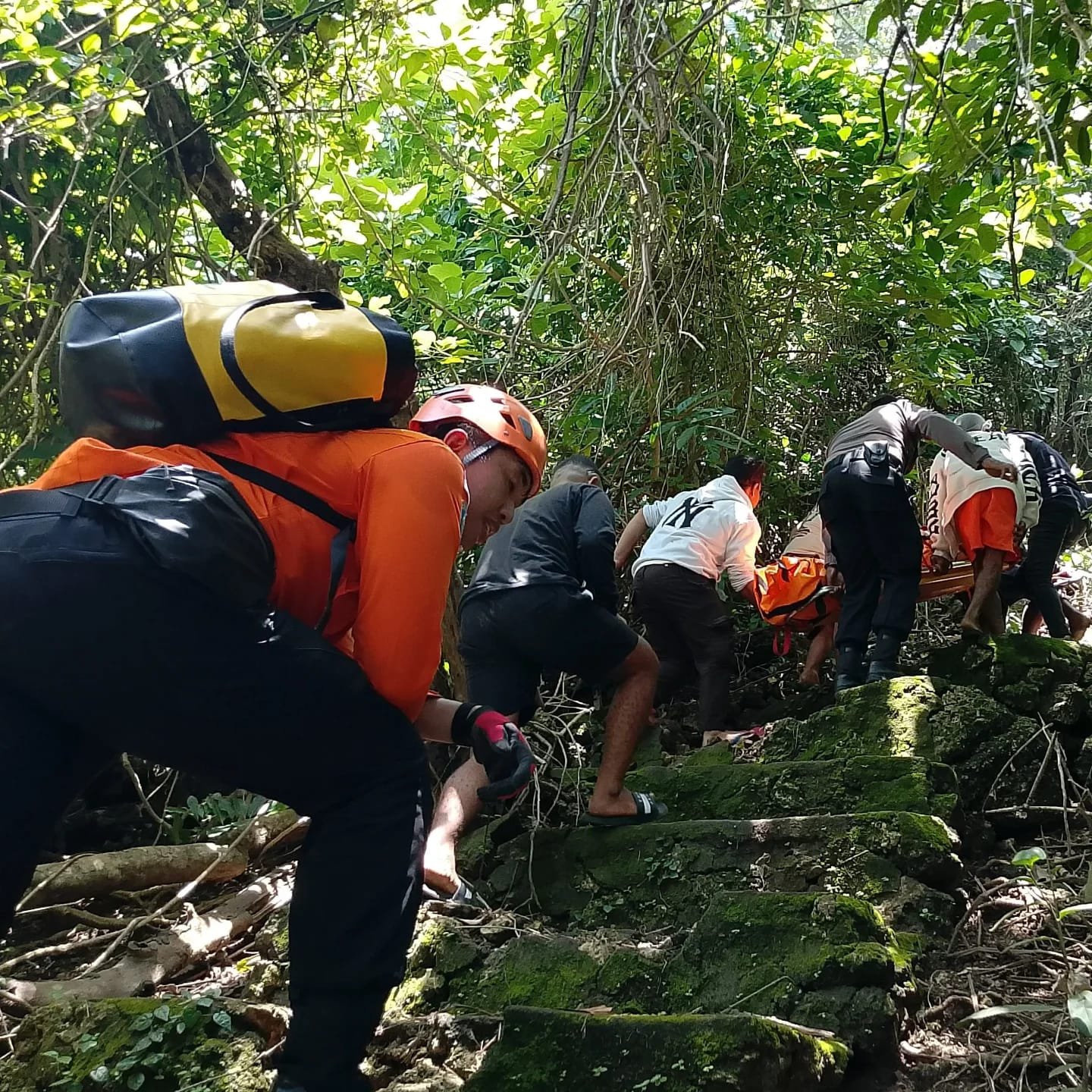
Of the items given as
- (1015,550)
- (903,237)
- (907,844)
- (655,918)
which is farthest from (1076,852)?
(903,237)

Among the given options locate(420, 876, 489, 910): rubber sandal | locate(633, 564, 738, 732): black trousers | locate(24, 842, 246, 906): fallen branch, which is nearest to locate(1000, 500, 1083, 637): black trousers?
locate(633, 564, 738, 732): black trousers

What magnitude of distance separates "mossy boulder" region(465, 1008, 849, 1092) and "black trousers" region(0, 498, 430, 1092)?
1.16ft

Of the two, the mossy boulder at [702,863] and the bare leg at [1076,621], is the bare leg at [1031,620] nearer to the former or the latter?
the bare leg at [1076,621]

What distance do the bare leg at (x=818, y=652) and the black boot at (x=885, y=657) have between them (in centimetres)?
78

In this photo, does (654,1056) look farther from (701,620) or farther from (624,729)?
(701,620)

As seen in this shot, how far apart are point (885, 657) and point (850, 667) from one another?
18 cm

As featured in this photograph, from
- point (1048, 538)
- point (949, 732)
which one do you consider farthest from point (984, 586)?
point (949, 732)

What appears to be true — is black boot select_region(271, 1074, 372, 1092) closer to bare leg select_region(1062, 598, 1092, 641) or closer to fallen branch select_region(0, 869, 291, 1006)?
fallen branch select_region(0, 869, 291, 1006)

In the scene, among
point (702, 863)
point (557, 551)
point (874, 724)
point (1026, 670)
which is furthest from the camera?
point (1026, 670)

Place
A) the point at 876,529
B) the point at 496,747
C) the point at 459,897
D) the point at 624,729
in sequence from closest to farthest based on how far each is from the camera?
the point at 496,747, the point at 459,897, the point at 624,729, the point at 876,529

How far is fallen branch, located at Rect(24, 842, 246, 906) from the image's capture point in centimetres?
346

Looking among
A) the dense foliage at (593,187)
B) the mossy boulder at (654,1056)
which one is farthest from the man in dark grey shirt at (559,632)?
the mossy boulder at (654,1056)

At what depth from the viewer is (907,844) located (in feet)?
9.22

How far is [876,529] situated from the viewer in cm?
514
